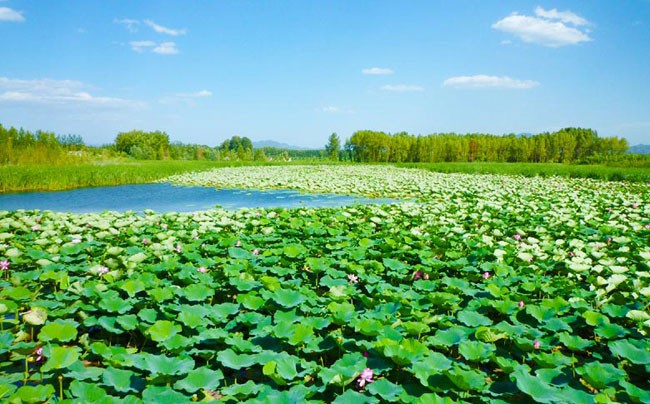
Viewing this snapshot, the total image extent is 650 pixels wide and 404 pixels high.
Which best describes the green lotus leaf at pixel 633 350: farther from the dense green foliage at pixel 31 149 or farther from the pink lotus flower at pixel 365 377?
the dense green foliage at pixel 31 149

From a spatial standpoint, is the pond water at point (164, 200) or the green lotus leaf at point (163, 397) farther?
the pond water at point (164, 200)

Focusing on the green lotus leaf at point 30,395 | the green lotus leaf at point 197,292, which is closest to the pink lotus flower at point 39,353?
the green lotus leaf at point 30,395

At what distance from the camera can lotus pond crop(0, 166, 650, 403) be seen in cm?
199

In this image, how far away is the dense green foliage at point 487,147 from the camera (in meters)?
49.2

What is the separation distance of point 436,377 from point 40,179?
1523cm

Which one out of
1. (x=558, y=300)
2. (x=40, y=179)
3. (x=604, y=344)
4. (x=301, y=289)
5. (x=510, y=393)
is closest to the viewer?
(x=510, y=393)

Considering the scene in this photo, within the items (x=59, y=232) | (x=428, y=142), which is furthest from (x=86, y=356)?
(x=428, y=142)

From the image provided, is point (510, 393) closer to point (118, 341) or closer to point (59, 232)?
point (118, 341)

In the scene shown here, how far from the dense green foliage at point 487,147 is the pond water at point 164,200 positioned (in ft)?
133

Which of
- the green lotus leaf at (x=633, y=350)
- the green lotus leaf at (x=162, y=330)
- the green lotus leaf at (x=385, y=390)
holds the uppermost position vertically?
the green lotus leaf at (x=633, y=350)

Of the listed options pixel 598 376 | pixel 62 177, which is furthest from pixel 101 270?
pixel 62 177

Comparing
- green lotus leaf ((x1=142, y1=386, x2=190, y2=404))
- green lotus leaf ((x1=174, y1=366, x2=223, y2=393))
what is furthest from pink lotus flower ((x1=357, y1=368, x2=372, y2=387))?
green lotus leaf ((x1=142, y1=386, x2=190, y2=404))

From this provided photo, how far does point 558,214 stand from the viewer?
21.9 feet

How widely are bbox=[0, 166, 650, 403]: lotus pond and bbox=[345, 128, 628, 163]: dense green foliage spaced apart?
155ft
